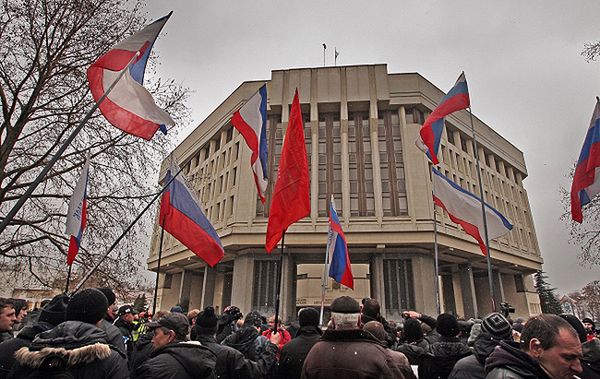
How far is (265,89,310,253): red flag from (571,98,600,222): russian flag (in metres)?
6.24

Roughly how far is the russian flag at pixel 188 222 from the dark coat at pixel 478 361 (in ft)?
12.5

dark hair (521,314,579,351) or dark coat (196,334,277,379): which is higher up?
dark hair (521,314,579,351)

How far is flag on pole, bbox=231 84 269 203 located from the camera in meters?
6.95

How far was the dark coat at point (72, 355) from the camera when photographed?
6.64 feet

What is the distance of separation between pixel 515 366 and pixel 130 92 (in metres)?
5.75

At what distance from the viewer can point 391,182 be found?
27.2m

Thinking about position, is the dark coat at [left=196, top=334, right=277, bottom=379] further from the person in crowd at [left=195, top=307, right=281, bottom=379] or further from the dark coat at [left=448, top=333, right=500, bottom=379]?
the dark coat at [left=448, top=333, right=500, bottom=379]

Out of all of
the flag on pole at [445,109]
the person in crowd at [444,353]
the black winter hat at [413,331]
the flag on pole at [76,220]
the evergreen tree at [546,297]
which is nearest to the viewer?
the person in crowd at [444,353]

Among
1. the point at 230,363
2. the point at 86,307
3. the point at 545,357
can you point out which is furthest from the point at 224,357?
the point at 545,357

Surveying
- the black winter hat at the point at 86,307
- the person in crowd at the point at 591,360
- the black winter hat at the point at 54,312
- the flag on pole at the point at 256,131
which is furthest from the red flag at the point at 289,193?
the person in crowd at the point at 591,360

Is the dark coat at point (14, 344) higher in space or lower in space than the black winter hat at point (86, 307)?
lower

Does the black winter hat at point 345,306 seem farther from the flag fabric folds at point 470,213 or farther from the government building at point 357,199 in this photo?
the government building at point 357,199

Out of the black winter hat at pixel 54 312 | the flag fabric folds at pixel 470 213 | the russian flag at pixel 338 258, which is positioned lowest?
the black winter hat at pixel 54 312

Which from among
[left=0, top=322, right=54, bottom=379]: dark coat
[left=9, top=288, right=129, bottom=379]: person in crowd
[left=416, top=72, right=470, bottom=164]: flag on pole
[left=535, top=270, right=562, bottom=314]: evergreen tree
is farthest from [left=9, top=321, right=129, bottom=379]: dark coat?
[left=535, top=270, right=562, bottom=314]: evergreen tree
